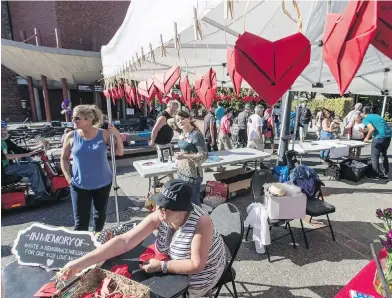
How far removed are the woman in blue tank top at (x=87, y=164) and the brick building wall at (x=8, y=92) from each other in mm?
19975

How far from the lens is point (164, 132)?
175 inches

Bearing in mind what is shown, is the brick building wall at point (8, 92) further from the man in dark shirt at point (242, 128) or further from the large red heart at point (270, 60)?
the large red heart at point (270, 60)

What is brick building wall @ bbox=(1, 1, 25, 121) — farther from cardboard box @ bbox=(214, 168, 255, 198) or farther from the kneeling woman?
the kneeling woman

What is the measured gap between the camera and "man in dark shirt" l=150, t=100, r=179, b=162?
4379 millimetres

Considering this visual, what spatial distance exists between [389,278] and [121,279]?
1.52 m

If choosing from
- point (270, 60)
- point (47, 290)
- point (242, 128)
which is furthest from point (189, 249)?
point (242, 128)

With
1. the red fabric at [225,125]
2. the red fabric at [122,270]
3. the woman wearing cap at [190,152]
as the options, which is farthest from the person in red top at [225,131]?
the red fabric at [122,270]

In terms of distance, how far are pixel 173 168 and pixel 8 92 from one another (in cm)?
2025

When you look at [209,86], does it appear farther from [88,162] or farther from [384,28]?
[384,28]

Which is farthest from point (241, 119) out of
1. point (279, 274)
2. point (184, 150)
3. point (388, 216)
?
point (388, 216)

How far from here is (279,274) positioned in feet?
8.89

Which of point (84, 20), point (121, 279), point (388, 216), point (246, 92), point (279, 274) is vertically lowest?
point (279, 274)

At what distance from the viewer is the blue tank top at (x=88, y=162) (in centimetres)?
262

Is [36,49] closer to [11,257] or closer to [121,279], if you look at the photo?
[11,257]
